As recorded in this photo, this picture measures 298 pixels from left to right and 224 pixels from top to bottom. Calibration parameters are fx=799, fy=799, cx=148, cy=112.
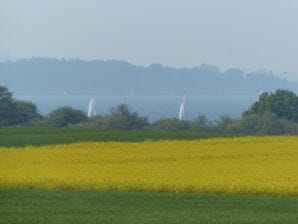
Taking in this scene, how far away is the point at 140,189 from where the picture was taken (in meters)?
21.6

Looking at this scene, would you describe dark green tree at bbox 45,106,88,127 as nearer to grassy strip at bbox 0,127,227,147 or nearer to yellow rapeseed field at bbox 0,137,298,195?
grassy strip at bbox 0,127,227,147

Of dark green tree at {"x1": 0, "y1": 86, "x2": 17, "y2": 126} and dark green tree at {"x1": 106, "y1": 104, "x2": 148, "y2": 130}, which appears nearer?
dark green tree at {"x1": 106, "y1": 104, "x2": 148, "y2": 130}

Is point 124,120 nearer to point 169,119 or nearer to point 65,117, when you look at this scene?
point 169,119

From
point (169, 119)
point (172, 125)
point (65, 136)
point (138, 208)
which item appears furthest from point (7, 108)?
point (138, 208)

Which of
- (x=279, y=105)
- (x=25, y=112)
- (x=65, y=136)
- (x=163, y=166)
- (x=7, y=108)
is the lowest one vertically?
(x=163, y=166)

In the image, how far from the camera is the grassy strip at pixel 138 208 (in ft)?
54.6

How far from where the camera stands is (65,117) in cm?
7862

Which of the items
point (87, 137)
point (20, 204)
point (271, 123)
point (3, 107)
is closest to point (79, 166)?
point (20, 204)

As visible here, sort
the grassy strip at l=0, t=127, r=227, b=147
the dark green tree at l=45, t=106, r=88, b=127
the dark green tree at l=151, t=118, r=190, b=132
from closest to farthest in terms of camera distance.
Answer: the grassy strip at l=0, t=127, r=227, b=147 < the dark green tree at l=151, t=118, r=190, b=132 < the dark green tree at l=45, t=106, r=88, b=127

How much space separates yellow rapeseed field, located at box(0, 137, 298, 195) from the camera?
21.6m

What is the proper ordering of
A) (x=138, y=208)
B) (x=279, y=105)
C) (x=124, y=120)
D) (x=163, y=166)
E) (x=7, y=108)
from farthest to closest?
(x=279, y=105) < (x=7, y=108) < (x=124, y=120) < (x=163, y=166) < (x=138, y=208)

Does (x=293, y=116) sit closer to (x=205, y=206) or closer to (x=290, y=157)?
(x=290, y=157)

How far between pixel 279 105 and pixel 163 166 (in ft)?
193

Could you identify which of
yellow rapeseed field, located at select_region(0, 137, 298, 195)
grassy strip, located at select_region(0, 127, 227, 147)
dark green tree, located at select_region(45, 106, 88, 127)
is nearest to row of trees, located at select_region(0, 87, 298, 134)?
dark green tree, located at select_region(45, 106, 88, 127)
